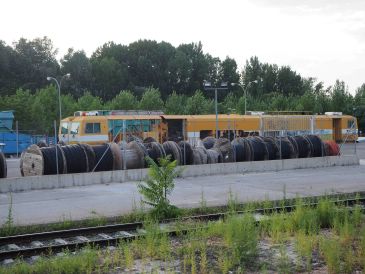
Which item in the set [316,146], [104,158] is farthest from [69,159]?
[316,146]

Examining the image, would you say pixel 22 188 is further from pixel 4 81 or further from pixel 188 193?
pixel 4 81

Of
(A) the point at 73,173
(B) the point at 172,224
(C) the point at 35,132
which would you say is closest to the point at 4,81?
(C) the point at 35,132

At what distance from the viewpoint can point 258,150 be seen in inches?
1022

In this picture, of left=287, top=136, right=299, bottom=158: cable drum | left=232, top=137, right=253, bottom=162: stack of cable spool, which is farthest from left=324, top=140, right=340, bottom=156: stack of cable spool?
left=232, top=137, right=253, bottom=162: stack of cable spool

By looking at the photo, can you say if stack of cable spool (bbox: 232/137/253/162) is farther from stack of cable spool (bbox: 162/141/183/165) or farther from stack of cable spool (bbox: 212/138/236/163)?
stack of cable spool (bbox: 162/141/183/165)

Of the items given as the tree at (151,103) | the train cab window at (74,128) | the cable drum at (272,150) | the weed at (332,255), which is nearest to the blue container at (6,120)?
the train cab window at (74,128)

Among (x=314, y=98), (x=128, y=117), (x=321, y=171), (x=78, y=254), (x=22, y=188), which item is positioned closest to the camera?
(x=78, y=254)

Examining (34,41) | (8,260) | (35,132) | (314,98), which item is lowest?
(8,260)

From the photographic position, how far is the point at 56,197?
1711 cm

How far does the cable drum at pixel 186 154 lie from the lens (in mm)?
23422

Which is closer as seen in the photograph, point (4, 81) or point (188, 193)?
point (188, 193)

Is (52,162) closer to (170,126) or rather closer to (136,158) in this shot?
(136,158)

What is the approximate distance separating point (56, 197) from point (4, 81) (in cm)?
6973

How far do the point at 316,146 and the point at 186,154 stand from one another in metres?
7.88
